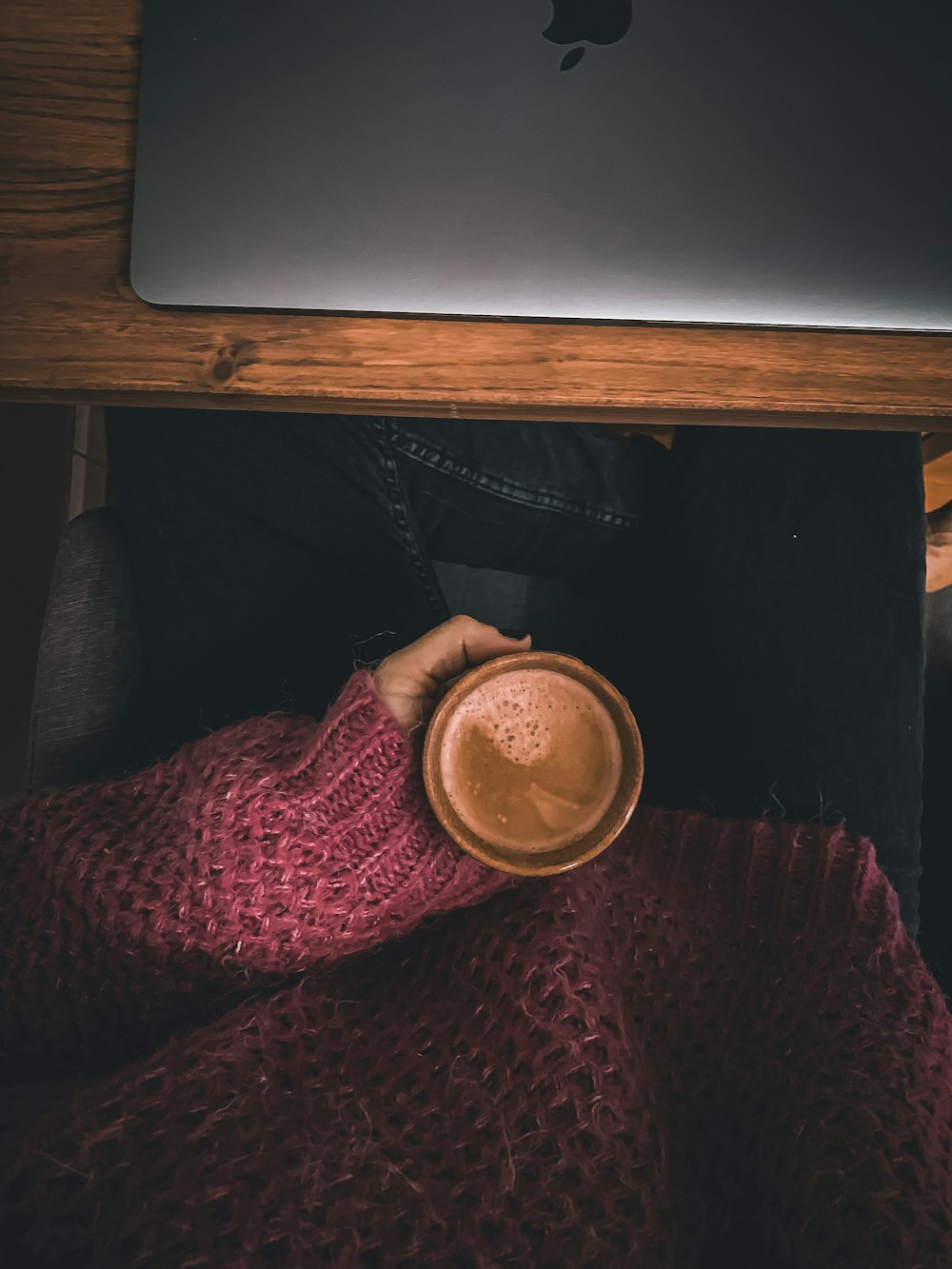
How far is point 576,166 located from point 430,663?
1.44 feet

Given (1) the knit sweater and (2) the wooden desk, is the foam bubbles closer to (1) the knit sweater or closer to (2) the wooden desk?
(1) the knit sweater

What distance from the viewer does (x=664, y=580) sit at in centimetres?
86

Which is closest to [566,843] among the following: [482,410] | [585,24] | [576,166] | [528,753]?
[528,753]

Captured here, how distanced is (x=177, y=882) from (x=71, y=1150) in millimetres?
189

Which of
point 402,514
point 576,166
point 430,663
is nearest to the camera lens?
point 576,166

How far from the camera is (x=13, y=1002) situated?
617 millimetres

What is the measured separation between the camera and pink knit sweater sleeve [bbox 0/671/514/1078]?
0.62 meters

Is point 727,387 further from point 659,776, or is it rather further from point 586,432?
point 659,776

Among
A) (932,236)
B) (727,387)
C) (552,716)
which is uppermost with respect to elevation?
(932,236)

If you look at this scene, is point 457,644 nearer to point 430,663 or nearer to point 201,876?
point 430,663

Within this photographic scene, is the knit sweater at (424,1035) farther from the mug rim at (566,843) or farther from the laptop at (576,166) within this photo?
the laptop at (576,166)

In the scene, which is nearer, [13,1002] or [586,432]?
[13,1002]

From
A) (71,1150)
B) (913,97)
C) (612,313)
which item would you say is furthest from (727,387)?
(71,1150)

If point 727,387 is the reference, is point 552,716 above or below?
below
